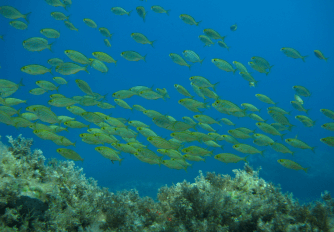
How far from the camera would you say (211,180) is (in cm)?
459

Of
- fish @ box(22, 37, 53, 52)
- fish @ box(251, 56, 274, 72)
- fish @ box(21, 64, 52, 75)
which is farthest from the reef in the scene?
fish @ box(251, 56, 274, 72)

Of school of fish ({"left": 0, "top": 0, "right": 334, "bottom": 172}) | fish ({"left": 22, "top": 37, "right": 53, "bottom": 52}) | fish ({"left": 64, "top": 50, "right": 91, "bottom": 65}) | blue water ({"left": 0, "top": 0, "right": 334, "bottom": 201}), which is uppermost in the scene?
blue water ({"left": 0, "top": 0, "right": 334, "bottom": 201})

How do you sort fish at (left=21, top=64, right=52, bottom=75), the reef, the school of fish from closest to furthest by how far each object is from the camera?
1. the reef
2. the school of fish
3. fish at (left=21, top=64, right=52, bottom=75)

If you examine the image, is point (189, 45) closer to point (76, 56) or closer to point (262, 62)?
point (262, 62)

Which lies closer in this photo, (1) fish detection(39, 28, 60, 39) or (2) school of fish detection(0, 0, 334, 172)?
(2) school of fish detection(0, 0, 334, 172)

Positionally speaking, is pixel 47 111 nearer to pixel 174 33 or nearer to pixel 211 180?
pixel 211 180

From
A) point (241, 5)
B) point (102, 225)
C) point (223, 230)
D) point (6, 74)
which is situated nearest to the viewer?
point (223, 230)

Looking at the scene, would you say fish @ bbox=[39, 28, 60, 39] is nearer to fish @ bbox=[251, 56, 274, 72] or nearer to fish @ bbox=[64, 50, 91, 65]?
fish @ bbox=[64, 50, 91, 65]

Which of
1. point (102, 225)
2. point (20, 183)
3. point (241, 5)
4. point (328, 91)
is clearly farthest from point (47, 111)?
point (328, 91)

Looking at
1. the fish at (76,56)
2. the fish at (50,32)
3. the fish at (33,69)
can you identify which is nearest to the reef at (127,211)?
the fish at (33,69)

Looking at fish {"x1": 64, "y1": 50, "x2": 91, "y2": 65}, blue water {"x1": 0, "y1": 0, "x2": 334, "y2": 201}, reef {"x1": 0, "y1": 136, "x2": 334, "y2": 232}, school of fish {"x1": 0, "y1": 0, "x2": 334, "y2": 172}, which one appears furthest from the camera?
blue water {"x1": 0, "y1": 0, "x2": 334, "y2": 201}

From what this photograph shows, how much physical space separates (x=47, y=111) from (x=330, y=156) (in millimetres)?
35476

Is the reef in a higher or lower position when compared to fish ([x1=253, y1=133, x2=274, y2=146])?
lower

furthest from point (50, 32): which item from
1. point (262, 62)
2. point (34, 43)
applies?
point (262, 62)
